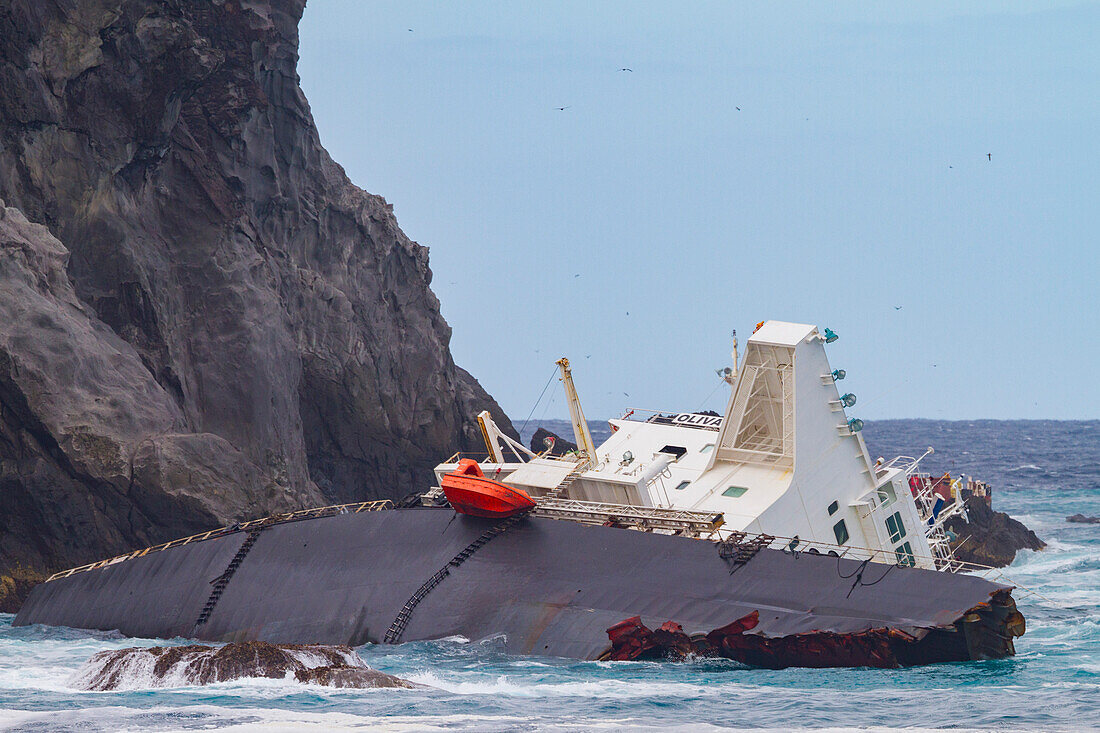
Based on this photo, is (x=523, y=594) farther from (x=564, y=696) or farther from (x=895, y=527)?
(x=895, y=527)

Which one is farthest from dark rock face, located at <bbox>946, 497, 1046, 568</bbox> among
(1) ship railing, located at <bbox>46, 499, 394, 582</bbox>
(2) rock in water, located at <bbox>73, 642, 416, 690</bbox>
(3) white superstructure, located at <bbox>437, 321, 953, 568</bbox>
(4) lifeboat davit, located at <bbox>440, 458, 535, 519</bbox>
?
(2) rock in water, located at <bbox>73, 642, 416, 690</bbox>

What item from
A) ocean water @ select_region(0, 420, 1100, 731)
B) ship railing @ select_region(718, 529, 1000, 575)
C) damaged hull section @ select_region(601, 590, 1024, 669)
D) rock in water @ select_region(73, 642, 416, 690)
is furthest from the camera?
ship railing @ select_region(718, 529, 1000, 575)

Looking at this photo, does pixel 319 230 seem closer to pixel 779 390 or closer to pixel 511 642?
pixel 779 390

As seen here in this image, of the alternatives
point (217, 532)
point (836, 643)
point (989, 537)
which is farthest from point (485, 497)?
point (989, 537)

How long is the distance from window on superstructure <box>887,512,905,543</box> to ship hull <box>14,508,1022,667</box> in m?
8.27

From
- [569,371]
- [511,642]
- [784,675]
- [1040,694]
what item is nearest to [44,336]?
[569,371]

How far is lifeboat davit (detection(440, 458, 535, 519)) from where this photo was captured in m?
33.2

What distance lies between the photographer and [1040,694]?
87.4ft

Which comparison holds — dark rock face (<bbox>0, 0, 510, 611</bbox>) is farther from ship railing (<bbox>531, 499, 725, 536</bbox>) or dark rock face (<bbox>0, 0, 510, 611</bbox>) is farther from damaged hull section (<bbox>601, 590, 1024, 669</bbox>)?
damaged hull section (<bbox>601, 590, 1024, 669</bbox>)

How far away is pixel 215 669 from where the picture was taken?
26.4m

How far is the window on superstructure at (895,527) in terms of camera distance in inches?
1497

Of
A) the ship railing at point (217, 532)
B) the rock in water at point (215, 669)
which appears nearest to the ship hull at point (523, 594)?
the ship railing at point (217, 532)

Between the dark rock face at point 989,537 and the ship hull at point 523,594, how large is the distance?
31906 millimetres

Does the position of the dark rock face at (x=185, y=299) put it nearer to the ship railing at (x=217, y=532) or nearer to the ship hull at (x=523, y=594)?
the ship railing at (x=217, y=532)
